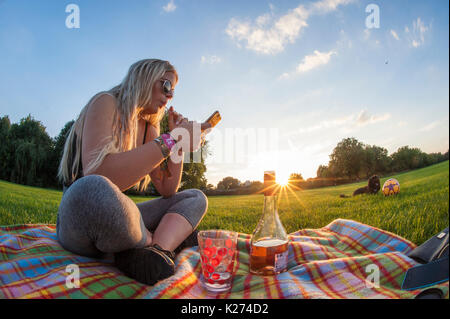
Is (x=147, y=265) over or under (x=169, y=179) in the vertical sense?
under

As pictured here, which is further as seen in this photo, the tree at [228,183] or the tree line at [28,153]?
the tree at [228,183]

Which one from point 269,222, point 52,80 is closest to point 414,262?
point 269,222

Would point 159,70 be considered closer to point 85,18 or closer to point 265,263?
point 85,18

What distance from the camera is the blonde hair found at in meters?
1.44

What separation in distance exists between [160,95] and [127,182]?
2.00ft

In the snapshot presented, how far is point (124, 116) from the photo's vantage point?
4.84 ft

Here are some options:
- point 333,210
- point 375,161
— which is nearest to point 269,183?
point 333,210

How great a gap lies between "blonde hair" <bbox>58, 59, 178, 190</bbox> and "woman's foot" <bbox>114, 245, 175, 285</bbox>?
16.9 inches

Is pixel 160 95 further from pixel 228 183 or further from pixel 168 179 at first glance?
pixel 228 183

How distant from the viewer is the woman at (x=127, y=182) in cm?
113

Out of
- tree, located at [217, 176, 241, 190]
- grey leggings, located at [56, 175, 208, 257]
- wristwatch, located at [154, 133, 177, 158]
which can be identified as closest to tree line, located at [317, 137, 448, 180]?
tree, located at [217, 176, 241, 190]

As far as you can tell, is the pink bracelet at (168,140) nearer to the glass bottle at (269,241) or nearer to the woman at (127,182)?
the woman at (127,182)

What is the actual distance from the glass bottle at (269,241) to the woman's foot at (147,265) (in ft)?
1.22

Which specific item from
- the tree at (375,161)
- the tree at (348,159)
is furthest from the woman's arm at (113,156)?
the tree at (348,159)
